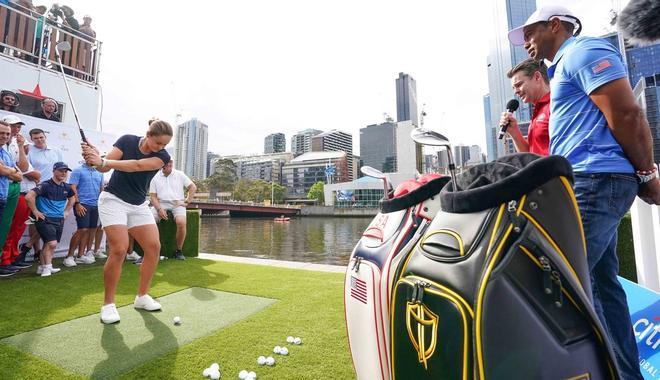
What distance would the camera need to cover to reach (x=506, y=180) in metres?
0.95

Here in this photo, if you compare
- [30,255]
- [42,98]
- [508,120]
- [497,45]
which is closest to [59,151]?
[30,255]

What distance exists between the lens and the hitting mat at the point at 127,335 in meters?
2.23

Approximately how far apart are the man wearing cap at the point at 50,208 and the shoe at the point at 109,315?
108 inches

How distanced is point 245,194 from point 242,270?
7951 centimetres

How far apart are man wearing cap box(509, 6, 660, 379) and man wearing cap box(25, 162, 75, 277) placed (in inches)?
250

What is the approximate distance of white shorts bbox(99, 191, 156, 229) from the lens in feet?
10.0

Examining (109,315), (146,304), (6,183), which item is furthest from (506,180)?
(6,183)

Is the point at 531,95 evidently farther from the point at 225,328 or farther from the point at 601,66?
the point at 225,328

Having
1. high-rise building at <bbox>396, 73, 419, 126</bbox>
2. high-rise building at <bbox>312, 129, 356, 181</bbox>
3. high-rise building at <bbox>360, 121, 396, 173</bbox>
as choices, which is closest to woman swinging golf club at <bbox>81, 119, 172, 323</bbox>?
high-rise building at <bbox>360, 121, 396, 173</bbox>

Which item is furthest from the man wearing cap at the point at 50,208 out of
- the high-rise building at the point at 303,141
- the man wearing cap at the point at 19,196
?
the high-rise building at the point at 303,141

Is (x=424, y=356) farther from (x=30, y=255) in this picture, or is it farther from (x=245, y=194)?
(x=245, y=194)

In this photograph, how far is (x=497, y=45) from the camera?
12.5 meters

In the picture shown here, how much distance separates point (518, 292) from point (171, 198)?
6522 millimetres

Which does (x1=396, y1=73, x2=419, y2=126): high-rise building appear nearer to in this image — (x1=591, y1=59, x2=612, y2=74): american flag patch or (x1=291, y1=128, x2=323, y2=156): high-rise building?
(x1=291, y1=128, x2=323, y2=156): high-rise building
